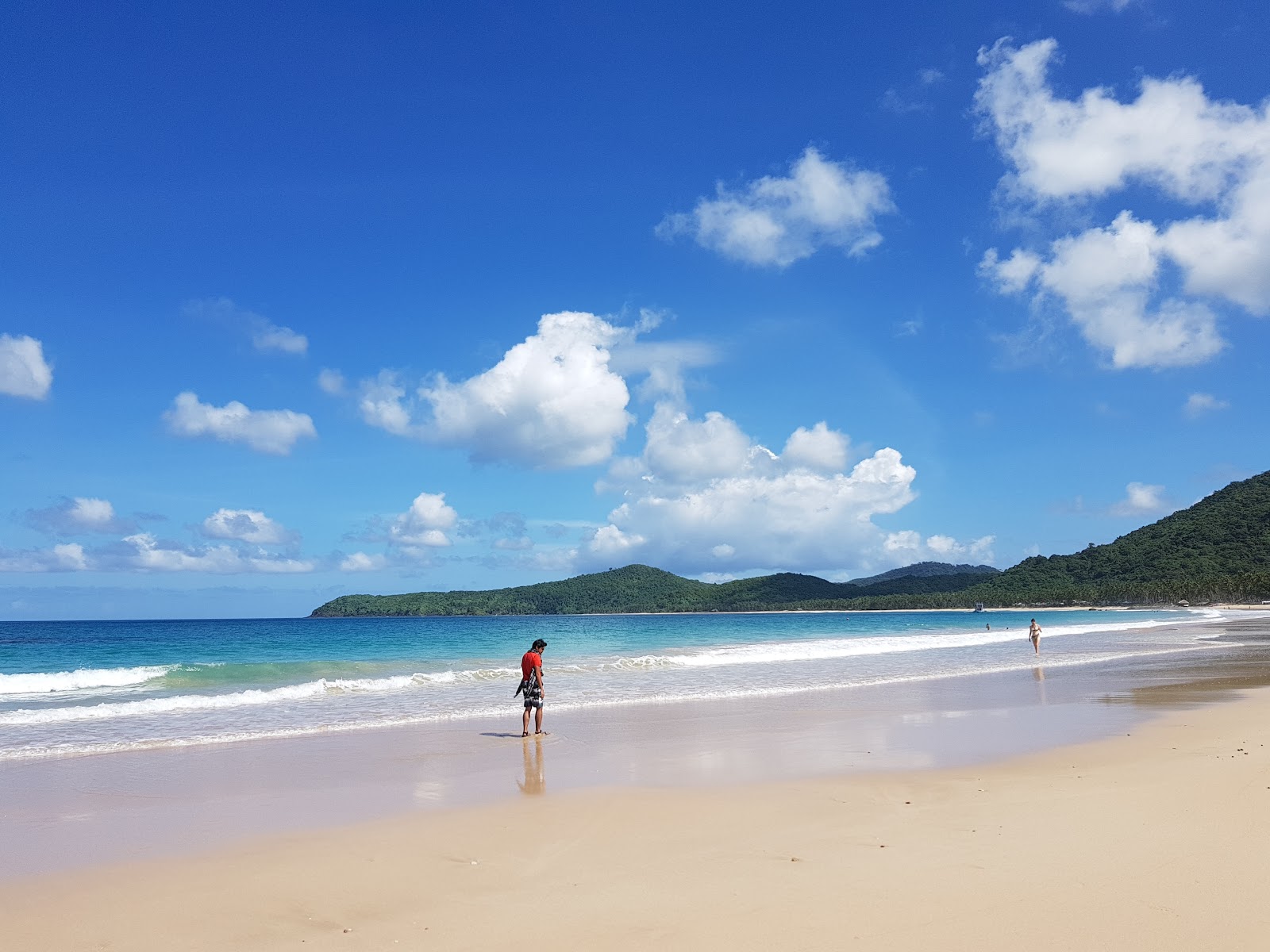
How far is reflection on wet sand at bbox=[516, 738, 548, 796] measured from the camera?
11.6 meters

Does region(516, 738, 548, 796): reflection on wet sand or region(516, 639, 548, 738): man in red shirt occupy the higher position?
region(516, 639, 548, 738): man in red shirt

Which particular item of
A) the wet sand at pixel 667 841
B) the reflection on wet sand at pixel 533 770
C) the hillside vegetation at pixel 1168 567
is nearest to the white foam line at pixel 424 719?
the wet sand at pixel 667 841

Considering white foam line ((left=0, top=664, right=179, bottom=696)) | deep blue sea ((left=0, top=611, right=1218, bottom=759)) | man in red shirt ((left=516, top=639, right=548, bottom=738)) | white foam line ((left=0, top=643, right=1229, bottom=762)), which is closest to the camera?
white foam line ((left=0, top=643, right=1229, bottom=762))

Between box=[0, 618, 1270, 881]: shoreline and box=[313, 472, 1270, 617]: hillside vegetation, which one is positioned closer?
box=[0, 618, 1270, 881]: shoreline

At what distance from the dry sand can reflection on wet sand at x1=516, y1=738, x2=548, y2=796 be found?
74 centimetres

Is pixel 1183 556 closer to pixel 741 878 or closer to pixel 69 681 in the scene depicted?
pixel 69 681

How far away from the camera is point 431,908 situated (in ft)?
22.7

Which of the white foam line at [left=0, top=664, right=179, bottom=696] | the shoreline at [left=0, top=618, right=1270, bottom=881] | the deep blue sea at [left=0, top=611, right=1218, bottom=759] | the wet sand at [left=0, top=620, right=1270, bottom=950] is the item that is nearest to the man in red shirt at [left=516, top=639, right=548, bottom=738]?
the shoreline at [left=0, top=618, right=1270, bottom=881]

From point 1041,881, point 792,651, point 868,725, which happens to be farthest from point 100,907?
point 792,651

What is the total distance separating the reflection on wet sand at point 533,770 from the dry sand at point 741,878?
0.74m

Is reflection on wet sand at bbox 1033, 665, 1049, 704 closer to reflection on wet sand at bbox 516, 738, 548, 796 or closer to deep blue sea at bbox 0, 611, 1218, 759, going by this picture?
deep blue sea at bbox 0, 611, 1218, 759

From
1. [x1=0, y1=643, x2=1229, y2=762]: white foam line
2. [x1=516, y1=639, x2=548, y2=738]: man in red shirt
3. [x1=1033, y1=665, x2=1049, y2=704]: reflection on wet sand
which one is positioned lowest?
[x1=1033, y1=665, x2=1049, y2=704]: reflection on wet sand

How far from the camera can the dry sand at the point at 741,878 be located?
6.05 m

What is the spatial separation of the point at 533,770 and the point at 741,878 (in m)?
6.29
